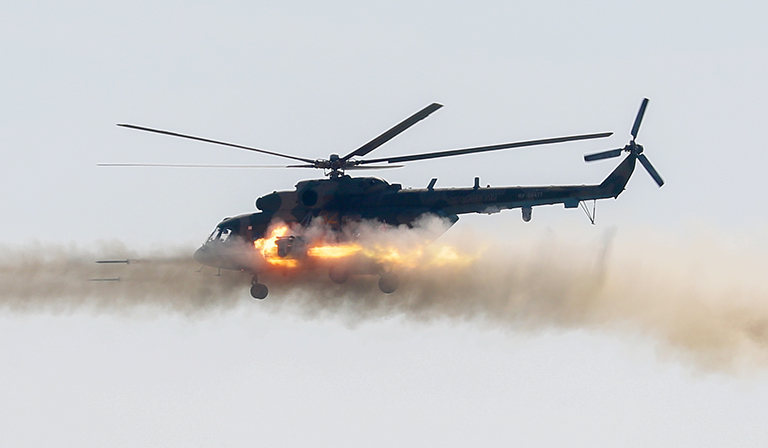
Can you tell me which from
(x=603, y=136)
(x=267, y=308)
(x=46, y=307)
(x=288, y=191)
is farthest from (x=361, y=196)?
(x=46, y=307)

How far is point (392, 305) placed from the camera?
45406 mm

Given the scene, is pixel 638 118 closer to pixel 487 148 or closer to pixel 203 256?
pixel 487 148

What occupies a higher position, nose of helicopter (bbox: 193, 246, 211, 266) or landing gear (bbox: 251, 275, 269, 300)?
nose of helicopter (bbox: 193, 246, 211, 266)

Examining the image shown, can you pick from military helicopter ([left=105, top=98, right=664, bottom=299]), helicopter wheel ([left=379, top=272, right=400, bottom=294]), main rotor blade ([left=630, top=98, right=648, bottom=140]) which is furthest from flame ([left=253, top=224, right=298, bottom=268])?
main rotor blade ([left=630, top=98, right=648, bottom=140])

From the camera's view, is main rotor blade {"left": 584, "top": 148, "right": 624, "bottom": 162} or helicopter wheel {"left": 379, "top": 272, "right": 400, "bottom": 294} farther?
helicopter wheel {"left": 379, "top": 272, "right": 400, "bottom": 294}

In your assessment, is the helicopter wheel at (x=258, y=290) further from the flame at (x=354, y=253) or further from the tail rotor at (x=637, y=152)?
the tail rotor at (x=637, y=152)

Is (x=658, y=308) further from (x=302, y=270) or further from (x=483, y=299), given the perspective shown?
(x=302, y=270)

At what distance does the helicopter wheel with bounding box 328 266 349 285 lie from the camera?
138 feet

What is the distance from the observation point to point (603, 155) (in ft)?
132

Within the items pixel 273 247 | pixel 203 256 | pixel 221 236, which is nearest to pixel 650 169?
pixel 273 247

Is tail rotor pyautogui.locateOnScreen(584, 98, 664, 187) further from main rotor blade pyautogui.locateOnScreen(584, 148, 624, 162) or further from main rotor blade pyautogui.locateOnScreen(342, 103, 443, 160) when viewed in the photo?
main rotor blade pyautogui.locateOnScreen(342, 103, 443, 160)

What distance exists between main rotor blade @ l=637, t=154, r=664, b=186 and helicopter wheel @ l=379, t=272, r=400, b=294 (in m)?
8.99

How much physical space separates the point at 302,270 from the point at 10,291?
49.8 ft

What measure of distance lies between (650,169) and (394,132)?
8.60 meters
